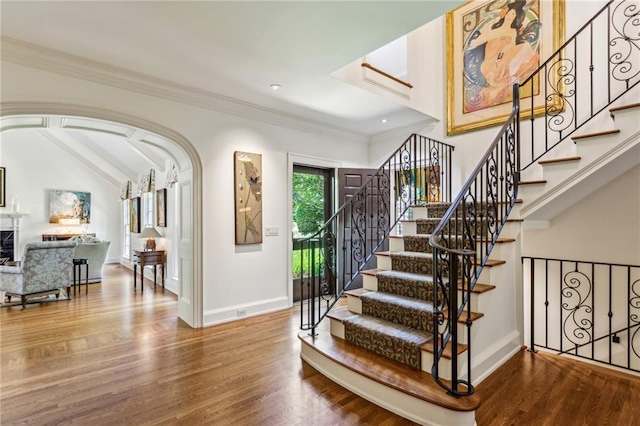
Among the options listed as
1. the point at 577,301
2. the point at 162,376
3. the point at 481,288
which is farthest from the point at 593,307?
the point at 162,376

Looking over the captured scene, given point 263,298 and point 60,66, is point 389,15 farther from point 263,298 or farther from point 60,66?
point 263,298

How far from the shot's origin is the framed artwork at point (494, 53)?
12.9ft

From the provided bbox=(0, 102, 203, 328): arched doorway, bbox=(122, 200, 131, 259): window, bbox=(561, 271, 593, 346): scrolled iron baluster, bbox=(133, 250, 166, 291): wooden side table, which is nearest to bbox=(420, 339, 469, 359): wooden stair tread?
bbox=(561, 271, 593, 346): scrolled iron baluster

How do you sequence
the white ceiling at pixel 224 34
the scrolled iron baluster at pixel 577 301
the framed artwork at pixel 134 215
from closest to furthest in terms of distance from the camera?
the white ceiling at pixel 224 34 < the scrolled iron baluster at pixel 577 301 < the framed artwork at pixel 134 215

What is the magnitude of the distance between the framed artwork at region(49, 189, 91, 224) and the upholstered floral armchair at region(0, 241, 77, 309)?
15.3 ft

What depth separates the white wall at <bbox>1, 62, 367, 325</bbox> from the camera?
9.93 ft

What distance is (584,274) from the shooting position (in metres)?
3.81

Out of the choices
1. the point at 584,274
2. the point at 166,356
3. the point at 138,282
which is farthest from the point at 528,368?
the point at 138,282

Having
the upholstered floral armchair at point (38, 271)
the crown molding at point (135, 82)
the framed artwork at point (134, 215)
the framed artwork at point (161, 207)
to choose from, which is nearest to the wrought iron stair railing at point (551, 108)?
the crown molding at point (135, 82)

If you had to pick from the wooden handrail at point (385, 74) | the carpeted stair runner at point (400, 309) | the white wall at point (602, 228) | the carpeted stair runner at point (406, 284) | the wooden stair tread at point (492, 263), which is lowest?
the carpeted stair runner at point (400, 309)

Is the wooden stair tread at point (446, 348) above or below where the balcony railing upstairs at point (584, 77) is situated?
below

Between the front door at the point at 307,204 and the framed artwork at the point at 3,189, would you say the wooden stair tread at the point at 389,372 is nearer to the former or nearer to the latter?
the front door at the point at 307,204

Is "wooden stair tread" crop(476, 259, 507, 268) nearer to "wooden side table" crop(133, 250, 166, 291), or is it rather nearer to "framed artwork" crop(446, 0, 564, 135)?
"framed artwork" crop(446, 0, 564, 135)

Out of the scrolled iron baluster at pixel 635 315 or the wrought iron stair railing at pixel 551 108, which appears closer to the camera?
the wrought iron stair railing at pixel 551 108
